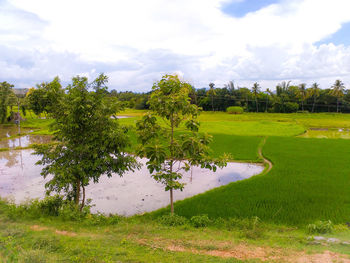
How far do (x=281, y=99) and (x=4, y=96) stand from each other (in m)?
64.1

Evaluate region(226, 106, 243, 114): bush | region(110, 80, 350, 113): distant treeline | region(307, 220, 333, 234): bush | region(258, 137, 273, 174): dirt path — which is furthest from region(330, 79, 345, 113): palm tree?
region(307, 220, 333, 234): bush

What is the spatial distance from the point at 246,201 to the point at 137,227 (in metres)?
6.15

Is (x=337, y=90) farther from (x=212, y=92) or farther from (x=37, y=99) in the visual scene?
(x=37, y=99)

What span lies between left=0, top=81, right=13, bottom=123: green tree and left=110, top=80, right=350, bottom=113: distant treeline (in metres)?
29.7

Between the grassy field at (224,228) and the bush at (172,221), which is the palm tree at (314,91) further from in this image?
the bush at (172,221)

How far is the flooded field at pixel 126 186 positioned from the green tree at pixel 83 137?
3729mm

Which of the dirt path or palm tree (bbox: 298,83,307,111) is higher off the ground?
palm tree (bbox: 298,83,307,111)

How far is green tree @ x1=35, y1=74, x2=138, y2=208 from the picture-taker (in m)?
8.88

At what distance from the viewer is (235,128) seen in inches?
1535

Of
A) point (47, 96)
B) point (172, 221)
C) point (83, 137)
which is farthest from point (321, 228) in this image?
point (47, 96)

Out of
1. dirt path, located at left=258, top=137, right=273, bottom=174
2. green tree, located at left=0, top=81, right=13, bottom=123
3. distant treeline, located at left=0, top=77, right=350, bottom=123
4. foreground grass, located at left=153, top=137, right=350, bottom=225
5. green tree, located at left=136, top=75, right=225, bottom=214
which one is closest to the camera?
green tree, located at left=136, top=75, right=225, bottom=214

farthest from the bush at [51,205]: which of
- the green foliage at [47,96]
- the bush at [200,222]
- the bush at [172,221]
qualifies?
the bush at [200,222]

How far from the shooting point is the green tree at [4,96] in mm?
43025

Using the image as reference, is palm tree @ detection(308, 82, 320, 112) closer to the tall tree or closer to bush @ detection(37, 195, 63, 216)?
the tall tree
